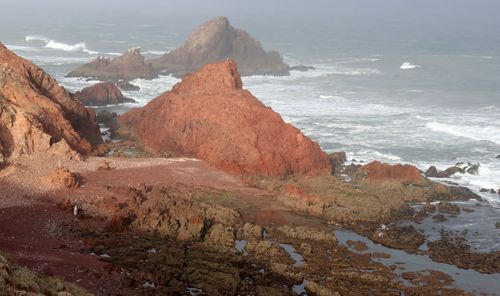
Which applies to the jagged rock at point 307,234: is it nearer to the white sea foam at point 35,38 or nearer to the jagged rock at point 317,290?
the jagged rock at point 317,290

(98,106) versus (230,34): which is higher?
(230,34)

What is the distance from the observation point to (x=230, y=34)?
87.2m

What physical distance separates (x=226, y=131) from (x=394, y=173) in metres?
10.1

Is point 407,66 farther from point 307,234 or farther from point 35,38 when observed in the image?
point 307,234

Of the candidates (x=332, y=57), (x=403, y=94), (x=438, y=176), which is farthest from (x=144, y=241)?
(x=332, y=57)

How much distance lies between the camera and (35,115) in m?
36.5

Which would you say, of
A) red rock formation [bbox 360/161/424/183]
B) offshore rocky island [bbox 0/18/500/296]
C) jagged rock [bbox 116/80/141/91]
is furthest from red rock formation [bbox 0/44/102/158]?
jagged rock [bbox 116/80/141/91]

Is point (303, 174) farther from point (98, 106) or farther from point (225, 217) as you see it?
point (98, 106)

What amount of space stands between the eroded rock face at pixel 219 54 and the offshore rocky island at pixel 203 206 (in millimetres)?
35404

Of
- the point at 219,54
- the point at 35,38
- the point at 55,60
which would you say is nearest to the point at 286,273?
the point at 219,54

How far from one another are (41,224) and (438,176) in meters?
23.4

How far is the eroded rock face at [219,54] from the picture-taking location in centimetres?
8244

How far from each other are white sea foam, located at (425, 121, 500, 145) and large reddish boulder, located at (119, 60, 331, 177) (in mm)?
16091

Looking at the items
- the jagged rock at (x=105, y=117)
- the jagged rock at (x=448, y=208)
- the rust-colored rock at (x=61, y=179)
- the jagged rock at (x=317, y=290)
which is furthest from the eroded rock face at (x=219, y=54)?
the jagged rock at (x=317, y=290)
